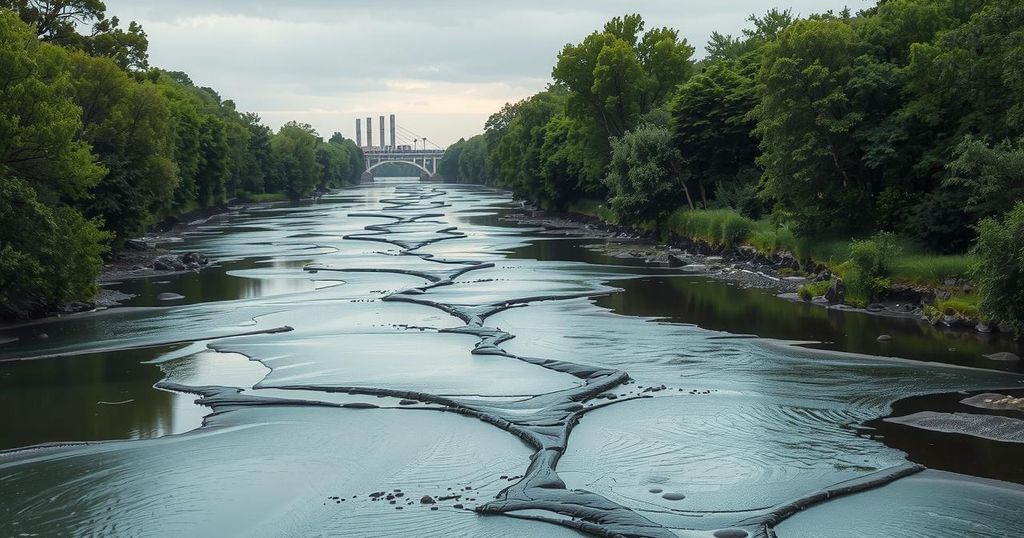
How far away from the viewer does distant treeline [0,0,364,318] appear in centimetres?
3544

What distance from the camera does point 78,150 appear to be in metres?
40.3

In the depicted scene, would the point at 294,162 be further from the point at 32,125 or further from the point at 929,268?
the point at 929,268

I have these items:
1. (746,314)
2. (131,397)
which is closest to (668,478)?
(131,397)

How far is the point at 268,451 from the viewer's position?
2059 cm

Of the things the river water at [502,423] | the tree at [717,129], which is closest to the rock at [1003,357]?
the river water at [502,423]

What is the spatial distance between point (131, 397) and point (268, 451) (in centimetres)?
647

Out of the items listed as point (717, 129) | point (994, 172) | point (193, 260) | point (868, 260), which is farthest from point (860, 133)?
point (193, 260)

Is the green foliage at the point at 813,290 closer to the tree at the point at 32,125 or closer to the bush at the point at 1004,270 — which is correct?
the bush at the point at 1004,270

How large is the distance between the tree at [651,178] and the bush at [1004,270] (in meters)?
37.1

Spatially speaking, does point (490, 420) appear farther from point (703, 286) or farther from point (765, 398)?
point (703, 286)

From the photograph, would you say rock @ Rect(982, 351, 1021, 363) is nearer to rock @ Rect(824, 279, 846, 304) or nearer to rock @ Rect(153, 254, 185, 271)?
rock @ Rect(824, 279, 846, 304)

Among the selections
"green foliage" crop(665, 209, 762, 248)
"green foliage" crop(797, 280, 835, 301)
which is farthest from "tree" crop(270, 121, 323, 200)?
"green foliage" crop(797, 280, 835, 301)

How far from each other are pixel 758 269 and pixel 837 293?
11537mm

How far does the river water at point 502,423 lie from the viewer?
16750 millimetres
